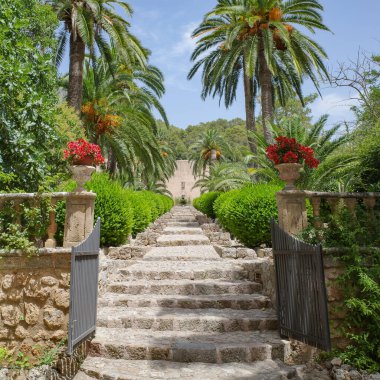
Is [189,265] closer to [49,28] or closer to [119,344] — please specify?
[119,344]

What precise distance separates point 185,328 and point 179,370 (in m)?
0.85

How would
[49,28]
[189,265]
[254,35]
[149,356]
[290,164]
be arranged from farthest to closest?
[254,35]
[49,28]
[189,265]
[290,164]
[149,356]

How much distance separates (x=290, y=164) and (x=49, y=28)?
930cm

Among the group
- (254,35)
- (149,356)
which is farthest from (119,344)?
(254,35)

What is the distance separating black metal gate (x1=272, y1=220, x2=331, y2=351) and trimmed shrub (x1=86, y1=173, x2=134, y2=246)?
3.67m

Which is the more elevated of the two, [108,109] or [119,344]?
[108,109]

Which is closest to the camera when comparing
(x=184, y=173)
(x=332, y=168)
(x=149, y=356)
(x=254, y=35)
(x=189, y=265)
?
(x=149, y=356)

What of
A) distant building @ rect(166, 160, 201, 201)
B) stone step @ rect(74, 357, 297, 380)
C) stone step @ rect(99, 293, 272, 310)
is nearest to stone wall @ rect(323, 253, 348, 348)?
stone step @ rect(74, 357, 297, 380)

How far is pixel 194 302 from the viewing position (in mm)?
5246

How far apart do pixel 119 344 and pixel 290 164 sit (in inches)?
128

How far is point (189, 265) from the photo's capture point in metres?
7.19

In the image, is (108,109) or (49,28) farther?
(108,109)

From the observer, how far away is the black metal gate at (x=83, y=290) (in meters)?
3.76

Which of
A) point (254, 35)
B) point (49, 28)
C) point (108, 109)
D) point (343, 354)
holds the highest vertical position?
point (254, 35)
